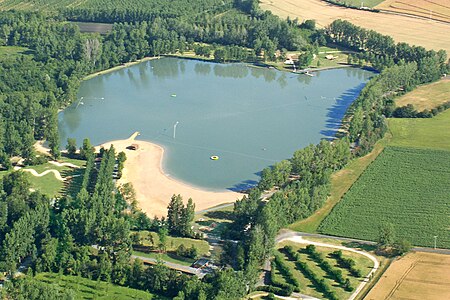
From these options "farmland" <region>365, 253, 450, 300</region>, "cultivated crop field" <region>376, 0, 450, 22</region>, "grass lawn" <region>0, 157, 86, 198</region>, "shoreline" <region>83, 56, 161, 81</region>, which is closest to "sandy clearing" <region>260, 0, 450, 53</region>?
"cultivated crop field" <region>376, 0, 450, 22</region>

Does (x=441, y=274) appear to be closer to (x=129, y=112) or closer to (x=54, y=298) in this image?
(x=54, y=298)

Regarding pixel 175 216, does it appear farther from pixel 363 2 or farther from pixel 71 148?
pixel 363 2

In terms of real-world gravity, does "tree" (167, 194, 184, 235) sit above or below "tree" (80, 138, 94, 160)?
below

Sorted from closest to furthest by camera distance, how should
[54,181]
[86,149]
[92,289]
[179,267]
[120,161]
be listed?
[92,289] → [179,267] → [54,181] → [120,161] → [86,149]

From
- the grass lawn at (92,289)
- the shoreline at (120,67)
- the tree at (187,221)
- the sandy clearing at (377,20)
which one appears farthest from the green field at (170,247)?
the sandy clearing at (377,20)

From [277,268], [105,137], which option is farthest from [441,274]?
[105,137]

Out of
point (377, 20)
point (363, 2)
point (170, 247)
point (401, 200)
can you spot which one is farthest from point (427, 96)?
point (170, 247)

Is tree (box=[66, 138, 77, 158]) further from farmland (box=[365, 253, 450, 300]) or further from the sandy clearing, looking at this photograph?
the sandy clearing
